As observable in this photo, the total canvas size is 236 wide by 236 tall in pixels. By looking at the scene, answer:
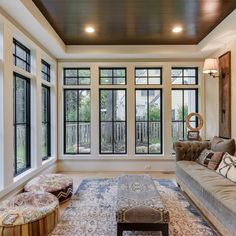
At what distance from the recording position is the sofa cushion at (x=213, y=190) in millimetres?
2449

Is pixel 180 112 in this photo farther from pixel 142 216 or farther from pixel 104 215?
pixel 142 216

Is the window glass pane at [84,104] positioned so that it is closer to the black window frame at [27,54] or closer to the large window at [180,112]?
the black window frame at [27,54]

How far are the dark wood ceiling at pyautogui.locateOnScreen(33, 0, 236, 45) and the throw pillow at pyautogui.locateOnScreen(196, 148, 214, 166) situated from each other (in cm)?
235

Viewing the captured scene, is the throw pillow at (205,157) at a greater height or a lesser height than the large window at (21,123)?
lesser

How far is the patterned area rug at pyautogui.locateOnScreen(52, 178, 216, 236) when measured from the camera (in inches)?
113

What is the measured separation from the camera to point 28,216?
105 inches

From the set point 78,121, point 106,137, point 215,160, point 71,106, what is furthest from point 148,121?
point 215,160

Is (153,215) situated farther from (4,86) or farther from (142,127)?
(142,127)

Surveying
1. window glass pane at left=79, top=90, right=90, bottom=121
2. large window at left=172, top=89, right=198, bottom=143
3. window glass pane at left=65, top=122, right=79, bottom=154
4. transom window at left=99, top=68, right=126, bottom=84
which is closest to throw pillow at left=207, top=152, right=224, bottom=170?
large window at left=172, top=89, right=198, bottom=143

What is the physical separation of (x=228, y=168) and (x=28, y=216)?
2.80m

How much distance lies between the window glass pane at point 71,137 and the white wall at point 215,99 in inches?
132

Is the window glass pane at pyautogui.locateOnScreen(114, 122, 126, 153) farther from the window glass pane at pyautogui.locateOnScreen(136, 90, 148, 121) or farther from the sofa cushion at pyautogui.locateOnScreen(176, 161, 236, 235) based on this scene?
the sofa cushion at pyautogui.locateOnScreen(176, 161, 236, 235)

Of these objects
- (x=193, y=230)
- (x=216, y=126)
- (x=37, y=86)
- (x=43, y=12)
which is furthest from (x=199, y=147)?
(x=43, y=12)

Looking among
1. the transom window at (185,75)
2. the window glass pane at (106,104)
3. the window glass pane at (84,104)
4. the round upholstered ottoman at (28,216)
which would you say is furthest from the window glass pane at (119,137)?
the round upholstered ottoman at (28,216)
